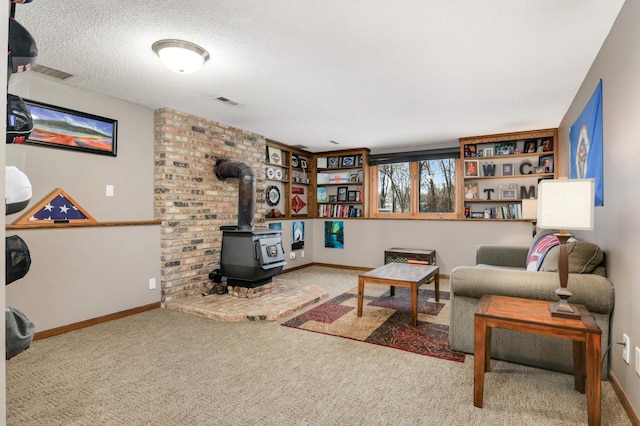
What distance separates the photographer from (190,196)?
4.34 metres

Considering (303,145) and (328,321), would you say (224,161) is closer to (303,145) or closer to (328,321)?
(303,145)

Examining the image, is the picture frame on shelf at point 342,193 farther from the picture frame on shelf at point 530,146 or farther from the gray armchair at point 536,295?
the gray armchair at point 536,295

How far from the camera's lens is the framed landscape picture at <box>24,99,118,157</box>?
3125 millimetres

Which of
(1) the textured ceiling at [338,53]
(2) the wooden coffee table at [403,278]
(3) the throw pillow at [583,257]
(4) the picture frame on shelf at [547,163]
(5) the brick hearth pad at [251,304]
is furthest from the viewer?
(4) the picture frame on shelf at [547,163]

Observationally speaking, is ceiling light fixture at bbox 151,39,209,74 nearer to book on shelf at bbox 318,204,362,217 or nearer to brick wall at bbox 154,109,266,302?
brick wall at bbox 154,109,266,302

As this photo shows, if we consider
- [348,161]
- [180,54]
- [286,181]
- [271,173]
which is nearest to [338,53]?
[180,54]

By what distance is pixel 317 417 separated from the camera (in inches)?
74.1

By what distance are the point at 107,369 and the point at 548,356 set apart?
2988mm

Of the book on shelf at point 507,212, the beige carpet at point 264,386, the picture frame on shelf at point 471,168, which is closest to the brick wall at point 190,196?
the beige carpet at point 264,386

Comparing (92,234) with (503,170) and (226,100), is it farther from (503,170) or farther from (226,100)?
(503,170)

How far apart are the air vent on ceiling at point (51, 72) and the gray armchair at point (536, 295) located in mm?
3639

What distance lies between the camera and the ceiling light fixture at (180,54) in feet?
A: 8.27

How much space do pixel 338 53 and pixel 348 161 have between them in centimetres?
406

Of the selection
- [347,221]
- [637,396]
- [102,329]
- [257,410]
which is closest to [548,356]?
[637,396]
